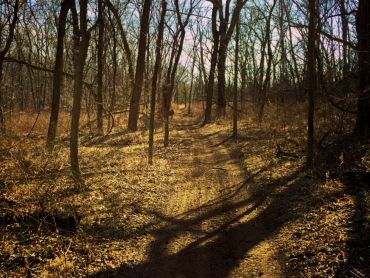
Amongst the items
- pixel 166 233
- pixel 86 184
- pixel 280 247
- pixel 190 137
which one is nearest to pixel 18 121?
pixel 190 137

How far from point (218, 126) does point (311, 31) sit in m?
12.6

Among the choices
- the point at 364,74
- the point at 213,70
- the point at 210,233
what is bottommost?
the point at 210,233

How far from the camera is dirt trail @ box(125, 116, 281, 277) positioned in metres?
5.50

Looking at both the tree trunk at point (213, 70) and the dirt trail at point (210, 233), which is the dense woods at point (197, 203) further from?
the tree trunk at point (213, 70)

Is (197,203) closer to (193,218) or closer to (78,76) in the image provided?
(193,218)

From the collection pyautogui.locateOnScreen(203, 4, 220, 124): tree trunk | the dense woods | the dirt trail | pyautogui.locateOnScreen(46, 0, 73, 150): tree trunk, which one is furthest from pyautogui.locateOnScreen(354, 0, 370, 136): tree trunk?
pyautogui.locateOnScreen(203, 4, 220, 124): tree trunk

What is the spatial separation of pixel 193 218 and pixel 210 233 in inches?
30.0

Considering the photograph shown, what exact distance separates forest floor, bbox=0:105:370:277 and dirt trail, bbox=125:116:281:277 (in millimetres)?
18

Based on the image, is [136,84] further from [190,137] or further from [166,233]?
[166,233]

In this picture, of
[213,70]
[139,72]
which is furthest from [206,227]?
[213,70]

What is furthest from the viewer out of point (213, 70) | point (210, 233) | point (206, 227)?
point (213, 70)

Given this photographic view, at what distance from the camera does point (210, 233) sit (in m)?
6.71

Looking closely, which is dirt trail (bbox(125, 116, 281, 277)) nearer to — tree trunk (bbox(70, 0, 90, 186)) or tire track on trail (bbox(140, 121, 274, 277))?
tire track on trail (bbox(140, 121, 274, 277))

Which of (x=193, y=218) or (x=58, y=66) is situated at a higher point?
(x=58, y=66)
